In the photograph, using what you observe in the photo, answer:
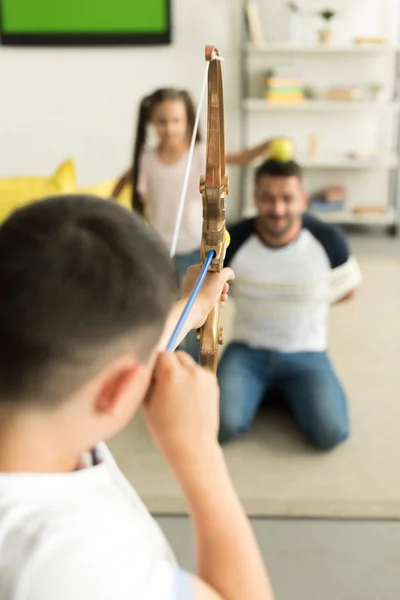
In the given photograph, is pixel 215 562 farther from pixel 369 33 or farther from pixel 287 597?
pixel 369 33

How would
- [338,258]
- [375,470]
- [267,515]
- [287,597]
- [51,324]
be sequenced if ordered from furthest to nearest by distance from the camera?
[338,258]
[375,470]
[267,515]
[287,597]
[51,324]

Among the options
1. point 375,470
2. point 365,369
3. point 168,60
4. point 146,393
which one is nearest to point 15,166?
point 168,60

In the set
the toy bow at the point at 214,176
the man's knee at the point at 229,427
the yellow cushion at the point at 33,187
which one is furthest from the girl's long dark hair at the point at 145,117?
the toy bow at the point at 214,176

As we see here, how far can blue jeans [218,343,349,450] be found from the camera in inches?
66.2

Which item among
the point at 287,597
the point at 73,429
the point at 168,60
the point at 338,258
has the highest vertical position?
the point at 168,60

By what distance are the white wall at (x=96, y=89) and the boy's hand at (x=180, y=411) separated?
11.8 feet

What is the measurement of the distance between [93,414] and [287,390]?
1.38m

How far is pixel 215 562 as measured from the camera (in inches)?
20.3

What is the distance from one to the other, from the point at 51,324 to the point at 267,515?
1099mm

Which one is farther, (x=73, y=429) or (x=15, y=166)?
(x=15, y=166)

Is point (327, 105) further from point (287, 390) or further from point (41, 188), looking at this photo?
point (287, 390)

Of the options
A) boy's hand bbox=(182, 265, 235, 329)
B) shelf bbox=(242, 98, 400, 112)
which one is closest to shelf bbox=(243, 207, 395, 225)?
shelf bbox=(242, 98, 400, 112)

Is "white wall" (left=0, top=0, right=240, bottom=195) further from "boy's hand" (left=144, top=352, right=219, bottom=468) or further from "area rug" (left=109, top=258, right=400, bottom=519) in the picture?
"boy's hand" (left=144, top=352, right=219, bottom=468)

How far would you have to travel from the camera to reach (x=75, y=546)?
1.44ft
